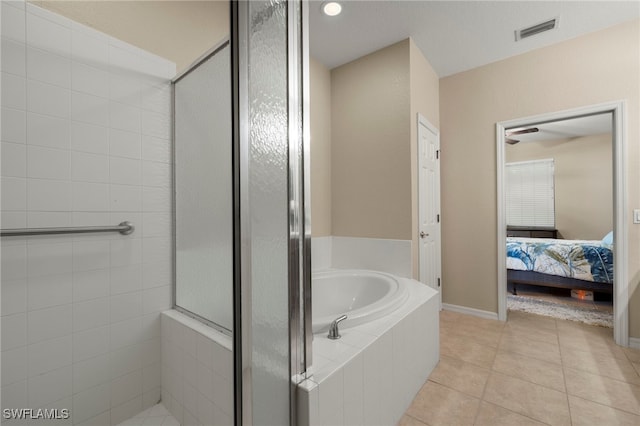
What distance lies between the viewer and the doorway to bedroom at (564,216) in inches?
97.0

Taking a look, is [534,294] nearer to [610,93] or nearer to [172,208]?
[610,93]

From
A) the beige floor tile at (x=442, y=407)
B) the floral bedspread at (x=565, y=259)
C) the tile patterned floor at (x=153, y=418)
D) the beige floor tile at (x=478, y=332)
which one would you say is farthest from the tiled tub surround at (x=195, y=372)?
the floral bedspread at (x=565, y=259)

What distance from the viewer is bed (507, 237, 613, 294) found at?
3016mm

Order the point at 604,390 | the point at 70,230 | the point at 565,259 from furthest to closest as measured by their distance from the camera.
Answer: the point at 565,259 < the point at 604,390 < the point at 70,230

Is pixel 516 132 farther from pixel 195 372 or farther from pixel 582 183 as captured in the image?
pixel 195 372

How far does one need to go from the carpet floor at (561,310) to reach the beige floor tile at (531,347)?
780 millimetres

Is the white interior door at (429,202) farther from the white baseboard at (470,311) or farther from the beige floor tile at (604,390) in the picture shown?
the beige floor tile at (604,390)

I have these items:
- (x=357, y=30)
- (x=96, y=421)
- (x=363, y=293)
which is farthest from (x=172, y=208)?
(x=357, y=30)

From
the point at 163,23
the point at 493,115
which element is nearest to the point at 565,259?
the point at 493,115

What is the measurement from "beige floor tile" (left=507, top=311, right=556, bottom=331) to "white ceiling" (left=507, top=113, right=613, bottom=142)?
99.7 inches

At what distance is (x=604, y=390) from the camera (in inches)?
62.1

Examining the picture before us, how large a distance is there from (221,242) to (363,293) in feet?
4.54

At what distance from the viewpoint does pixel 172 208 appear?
1428 mm

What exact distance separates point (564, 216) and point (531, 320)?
10.7ft
